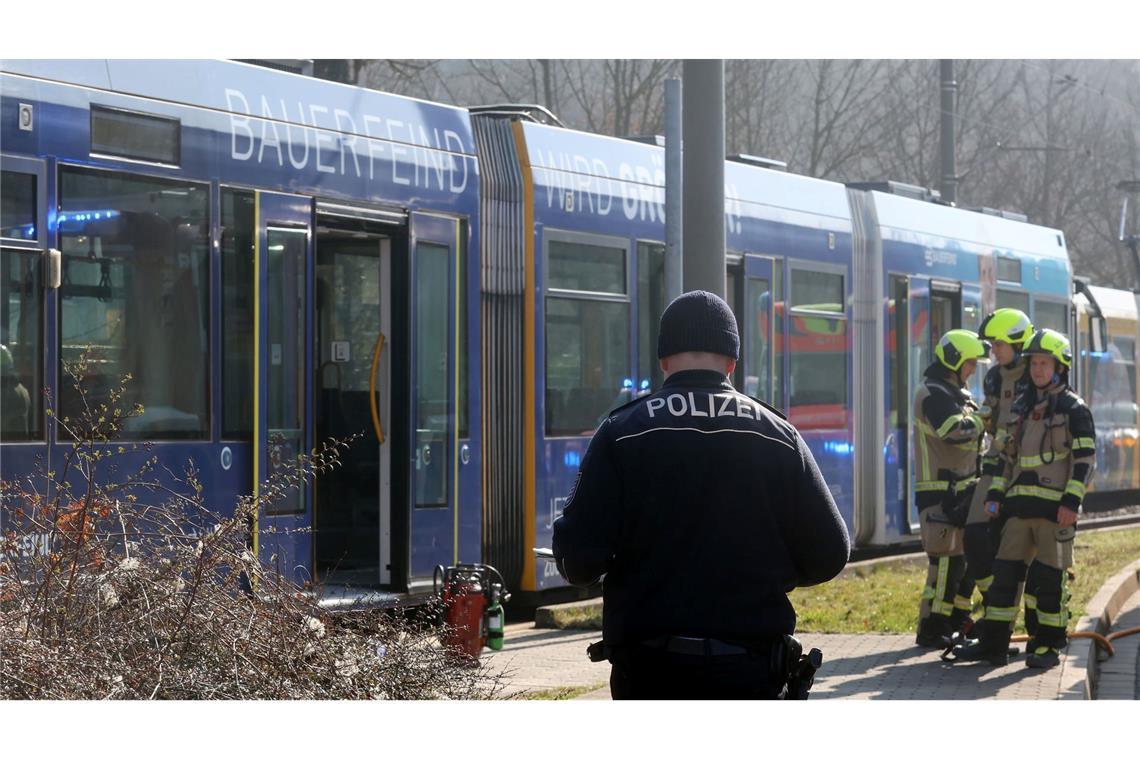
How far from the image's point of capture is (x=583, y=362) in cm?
1227

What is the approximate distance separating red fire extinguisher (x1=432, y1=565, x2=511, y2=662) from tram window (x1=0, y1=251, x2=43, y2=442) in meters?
2.39

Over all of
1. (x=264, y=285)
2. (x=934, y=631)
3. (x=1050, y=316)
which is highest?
(x=1050, y=316)

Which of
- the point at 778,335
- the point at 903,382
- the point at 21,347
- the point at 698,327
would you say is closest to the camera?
the point at 698,327

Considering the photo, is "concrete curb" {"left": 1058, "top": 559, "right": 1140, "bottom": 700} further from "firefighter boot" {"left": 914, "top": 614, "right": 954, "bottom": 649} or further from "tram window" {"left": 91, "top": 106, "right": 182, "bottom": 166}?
"tram window" {"left": 91, "top": 106, "right": 182, "bottom": 166}

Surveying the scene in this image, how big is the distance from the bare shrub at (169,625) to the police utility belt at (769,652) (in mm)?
2039

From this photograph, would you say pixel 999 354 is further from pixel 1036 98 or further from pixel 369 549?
pixel 1036 98

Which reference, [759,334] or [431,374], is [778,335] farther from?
[431,374]

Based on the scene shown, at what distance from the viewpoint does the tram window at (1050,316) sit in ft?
63.5

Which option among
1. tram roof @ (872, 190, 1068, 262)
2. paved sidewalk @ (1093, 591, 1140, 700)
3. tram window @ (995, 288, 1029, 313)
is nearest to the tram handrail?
paved sidewalk @ (1093, 591, 1140, 700)

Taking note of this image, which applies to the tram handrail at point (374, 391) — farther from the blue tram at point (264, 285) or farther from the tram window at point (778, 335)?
the tram window at point (778, 335)

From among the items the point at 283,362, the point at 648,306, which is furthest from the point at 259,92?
the point at 648,306

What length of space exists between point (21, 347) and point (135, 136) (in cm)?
140

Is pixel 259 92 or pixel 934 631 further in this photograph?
pixel 934 631

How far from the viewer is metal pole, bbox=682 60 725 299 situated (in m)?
9.45
